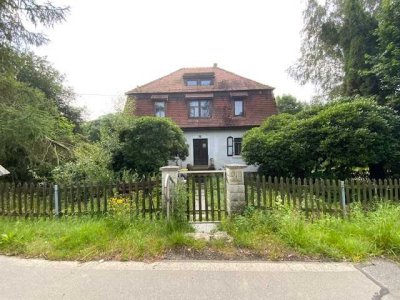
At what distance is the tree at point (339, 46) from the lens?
12.1 m

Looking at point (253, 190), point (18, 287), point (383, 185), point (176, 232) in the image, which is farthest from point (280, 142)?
point (18, 287)

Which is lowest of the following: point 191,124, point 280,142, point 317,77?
point 280,142

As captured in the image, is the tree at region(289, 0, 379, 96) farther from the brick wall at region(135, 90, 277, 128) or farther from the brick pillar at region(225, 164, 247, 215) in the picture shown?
the brick pillar at region(225, 164, 247, 215)

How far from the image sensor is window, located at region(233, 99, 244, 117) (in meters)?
20.1

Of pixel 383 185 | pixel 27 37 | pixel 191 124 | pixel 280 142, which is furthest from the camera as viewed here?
pixel 191 124

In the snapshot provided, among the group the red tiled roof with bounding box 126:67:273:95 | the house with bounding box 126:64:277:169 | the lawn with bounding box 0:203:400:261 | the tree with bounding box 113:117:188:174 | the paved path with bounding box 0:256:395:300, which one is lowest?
the paved path with bounding box 0:256:395:300

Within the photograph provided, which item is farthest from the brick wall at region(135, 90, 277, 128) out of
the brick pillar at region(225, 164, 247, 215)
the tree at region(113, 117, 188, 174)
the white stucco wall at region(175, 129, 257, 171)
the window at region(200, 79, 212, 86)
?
the brick pillar at region(225, 164, 247, 215)

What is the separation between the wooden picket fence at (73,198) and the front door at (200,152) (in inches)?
541

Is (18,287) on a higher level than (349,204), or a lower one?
lower

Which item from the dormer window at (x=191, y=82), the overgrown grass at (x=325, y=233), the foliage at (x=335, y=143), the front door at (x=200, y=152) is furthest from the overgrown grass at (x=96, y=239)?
the dormer window at (x=191, y=82)

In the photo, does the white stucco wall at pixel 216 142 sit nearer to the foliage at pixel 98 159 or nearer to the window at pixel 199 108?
the window at pixel 199 108

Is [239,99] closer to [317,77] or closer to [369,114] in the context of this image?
[317,77]

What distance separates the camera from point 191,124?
19484 mm

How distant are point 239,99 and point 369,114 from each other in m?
11.7
